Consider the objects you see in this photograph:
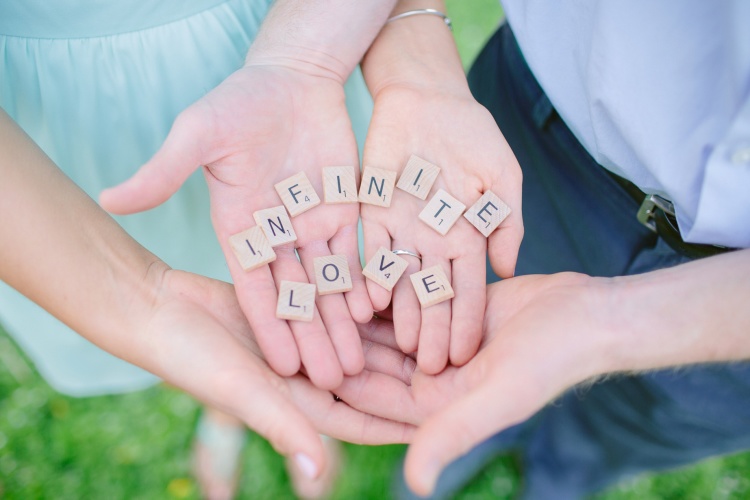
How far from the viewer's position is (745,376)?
184 centimetres

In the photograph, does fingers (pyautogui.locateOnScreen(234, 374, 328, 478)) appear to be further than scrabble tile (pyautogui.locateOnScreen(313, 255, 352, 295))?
No

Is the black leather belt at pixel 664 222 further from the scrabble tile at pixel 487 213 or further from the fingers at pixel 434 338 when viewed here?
the fingers at pixel 434 338

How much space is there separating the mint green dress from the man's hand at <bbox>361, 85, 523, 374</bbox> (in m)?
0.67

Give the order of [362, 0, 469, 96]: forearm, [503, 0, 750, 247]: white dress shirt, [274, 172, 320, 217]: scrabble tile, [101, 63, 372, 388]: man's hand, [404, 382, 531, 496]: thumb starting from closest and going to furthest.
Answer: [404, 382, 531, 496]: thumb → [503, 0, 750, 247]: white dress shirt → [101, 63, 372, 388]: man's hand → [274, 172, 320, 217]: scrabble tile → [362, 0, 469, 96]: forearm

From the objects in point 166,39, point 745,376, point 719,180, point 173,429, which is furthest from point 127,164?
point 745,376

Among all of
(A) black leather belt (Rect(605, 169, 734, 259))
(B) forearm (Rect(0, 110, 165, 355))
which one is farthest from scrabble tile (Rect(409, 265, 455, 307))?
(B) forearm (Rect(0, 110, 165, 355))

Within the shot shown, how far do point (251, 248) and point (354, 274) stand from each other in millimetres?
339

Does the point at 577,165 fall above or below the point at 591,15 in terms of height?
below

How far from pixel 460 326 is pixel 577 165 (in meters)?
0.78

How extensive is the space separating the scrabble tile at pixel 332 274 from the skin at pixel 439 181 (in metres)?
0.08

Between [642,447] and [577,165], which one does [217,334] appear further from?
[642,447]

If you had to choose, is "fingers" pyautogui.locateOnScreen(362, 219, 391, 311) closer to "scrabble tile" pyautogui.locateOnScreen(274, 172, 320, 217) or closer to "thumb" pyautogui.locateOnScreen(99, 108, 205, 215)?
"scrabble tile" pyautogui.locateOnScreen(274, 172, 320, 217)

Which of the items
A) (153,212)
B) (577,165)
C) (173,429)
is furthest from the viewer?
(173,429)

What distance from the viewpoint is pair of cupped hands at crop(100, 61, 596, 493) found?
4.79 feet
